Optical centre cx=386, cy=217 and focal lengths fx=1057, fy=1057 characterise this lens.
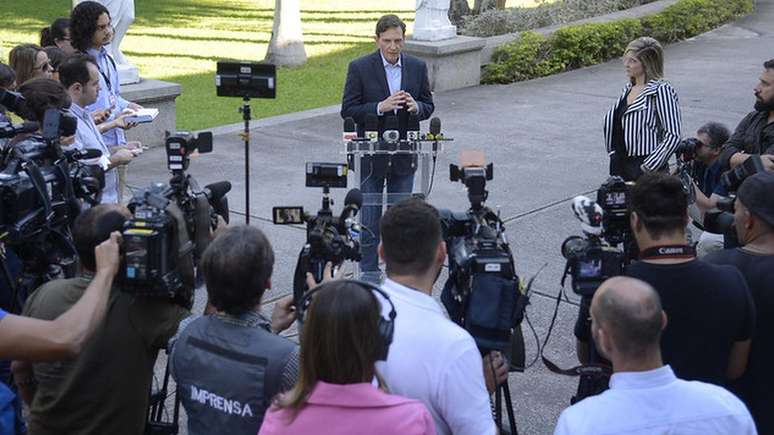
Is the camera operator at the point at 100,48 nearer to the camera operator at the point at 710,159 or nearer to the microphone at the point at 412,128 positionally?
the microphone at the point at 412,128

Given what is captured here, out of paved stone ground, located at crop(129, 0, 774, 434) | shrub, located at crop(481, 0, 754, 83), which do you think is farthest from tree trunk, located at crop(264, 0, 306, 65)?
shrub, located at crop(481, 0, 754, 83)

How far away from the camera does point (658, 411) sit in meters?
3.26

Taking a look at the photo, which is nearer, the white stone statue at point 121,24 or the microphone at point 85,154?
the microphone at point 85,154

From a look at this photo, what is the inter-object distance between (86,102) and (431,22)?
8.69 m

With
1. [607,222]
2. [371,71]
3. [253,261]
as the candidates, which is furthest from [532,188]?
[253,261]

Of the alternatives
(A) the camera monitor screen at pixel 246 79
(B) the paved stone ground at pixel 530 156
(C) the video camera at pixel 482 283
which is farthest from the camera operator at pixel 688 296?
(A) the camera monitor screen at pixel 246 79

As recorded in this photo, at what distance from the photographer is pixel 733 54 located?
59.0 feet

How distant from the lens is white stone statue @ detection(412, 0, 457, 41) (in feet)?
49.9

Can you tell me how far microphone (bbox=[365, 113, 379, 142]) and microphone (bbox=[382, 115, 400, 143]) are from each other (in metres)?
0.06

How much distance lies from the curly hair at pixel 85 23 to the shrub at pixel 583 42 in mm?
8257

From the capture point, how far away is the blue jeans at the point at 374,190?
24.2 ft

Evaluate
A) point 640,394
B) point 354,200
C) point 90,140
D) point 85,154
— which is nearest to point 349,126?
point 90,140

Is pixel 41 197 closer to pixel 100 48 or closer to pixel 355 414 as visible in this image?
pixel 355 414

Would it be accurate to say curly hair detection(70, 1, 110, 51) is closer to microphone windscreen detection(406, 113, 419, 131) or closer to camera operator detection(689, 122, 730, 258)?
microphone windscreen detection(406, 113, 419, 131)
